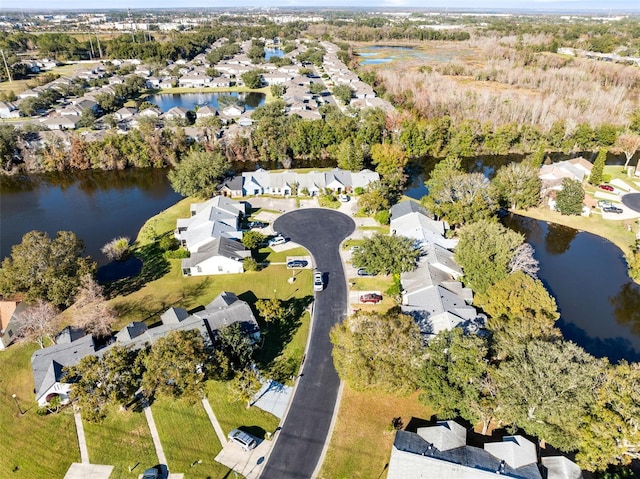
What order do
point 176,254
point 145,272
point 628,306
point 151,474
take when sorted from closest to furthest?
point 151,474
point 628,306
point 145,272
point 176,254

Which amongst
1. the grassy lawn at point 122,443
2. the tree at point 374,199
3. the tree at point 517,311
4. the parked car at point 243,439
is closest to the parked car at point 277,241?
the tree at point 374,199

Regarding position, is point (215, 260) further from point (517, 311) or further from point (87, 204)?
point (87, 204)

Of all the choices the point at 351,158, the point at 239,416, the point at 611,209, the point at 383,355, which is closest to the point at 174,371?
the point at 239,416

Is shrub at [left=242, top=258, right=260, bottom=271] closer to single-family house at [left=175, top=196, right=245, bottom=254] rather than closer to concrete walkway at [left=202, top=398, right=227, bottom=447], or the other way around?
single-family house at [left=175, top=196, right=245, bottom=254]

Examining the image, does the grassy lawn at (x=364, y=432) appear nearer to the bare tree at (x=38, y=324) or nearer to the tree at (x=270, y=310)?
the tree at (x=270, y=310)

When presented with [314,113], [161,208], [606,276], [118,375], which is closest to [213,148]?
[161,208]

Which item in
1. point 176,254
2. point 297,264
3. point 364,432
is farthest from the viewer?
point 176,254

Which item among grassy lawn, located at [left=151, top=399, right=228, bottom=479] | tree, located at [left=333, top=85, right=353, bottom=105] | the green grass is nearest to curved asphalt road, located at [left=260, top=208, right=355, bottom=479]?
the green grass
